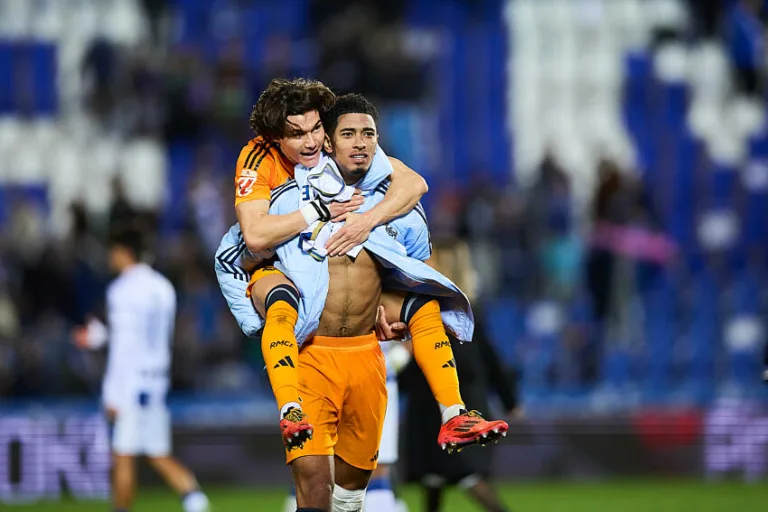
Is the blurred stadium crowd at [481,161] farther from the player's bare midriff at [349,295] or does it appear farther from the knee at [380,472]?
the player's bare midriff at [349,295]

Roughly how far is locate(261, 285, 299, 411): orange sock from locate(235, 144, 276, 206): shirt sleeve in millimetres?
492

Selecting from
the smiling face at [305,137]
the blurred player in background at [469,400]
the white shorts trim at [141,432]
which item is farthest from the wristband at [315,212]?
the white shorts trim at [141,432]

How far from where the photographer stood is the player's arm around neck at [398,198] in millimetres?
6406

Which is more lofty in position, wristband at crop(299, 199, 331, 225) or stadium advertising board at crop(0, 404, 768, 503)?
wristband at crop(299, 199, 331, 225)

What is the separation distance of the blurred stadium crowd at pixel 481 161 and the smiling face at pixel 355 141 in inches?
274

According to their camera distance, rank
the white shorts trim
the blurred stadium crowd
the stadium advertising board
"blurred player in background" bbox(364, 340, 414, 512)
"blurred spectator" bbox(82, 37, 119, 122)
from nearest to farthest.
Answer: "blurred player in background" bbox(364, 340, 414, 512)
the white shorts trim
the stadium advertising board
the blurred stadium crowd
"blurred spectator" bbox(82, 37, 119, 122)

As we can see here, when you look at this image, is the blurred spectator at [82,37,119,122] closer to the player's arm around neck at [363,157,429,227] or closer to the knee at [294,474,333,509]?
the player's arm around neck at [363,157,429,227]

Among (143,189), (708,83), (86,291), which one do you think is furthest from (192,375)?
(708,83)

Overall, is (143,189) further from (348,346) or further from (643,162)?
(348,346)

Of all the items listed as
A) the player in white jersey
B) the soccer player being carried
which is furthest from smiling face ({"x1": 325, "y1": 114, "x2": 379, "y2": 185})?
the player in white jersey

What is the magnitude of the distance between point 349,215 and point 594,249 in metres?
8.28

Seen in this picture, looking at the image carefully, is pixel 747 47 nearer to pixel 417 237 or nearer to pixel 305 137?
pixel 417 237

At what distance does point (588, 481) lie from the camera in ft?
44.0

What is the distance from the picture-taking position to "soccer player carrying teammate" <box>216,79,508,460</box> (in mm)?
6066
